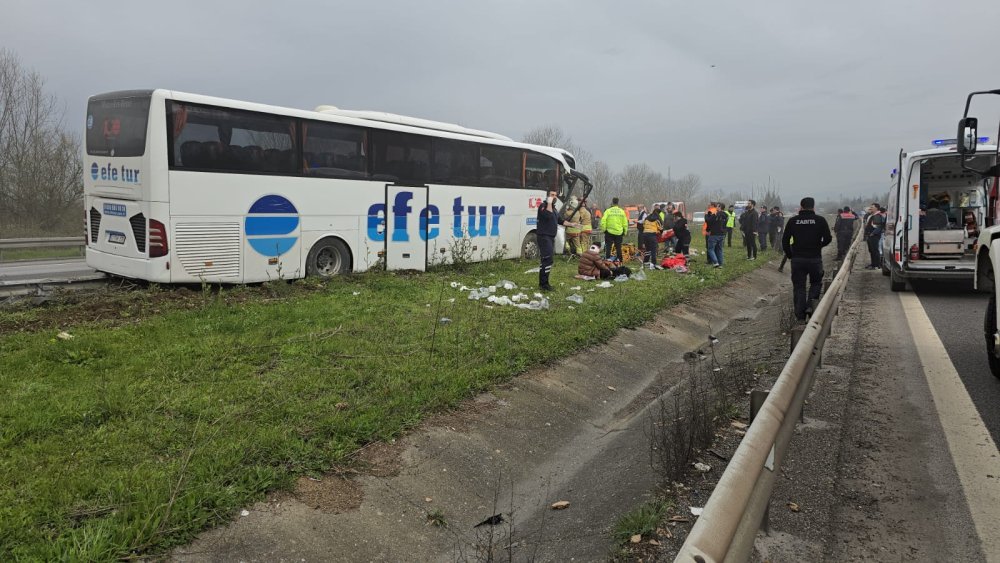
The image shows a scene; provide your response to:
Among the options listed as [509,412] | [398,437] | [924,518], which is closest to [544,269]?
[509,412]

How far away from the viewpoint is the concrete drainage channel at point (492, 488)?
3.76m

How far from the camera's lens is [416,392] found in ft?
19.4

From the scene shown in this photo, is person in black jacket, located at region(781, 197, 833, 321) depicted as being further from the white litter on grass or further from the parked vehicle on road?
the white litter on grass

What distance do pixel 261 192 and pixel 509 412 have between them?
672cm

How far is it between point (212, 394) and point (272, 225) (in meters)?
6.03

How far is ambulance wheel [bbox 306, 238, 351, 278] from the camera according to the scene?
1175 centimetres

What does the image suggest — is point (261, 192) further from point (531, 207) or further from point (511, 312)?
point (531, 207)

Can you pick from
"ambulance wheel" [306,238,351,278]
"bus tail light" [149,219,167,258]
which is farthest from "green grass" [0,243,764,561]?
"ambulance wheel" [306,238,351,278]

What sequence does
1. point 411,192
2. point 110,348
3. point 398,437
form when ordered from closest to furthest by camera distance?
point 398,437, point 110,348, point 411,192

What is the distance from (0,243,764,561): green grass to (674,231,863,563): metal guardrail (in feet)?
9.27

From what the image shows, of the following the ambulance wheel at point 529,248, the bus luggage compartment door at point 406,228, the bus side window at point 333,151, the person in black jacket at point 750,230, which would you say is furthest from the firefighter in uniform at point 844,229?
the bus side window at point 333,151

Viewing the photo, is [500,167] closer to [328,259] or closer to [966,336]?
[328,259]

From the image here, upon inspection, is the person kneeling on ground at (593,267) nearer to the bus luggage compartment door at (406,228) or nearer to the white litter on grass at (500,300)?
the bus luggage compartment door at (406,228)

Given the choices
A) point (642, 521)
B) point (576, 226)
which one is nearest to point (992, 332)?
point (642, 521)
